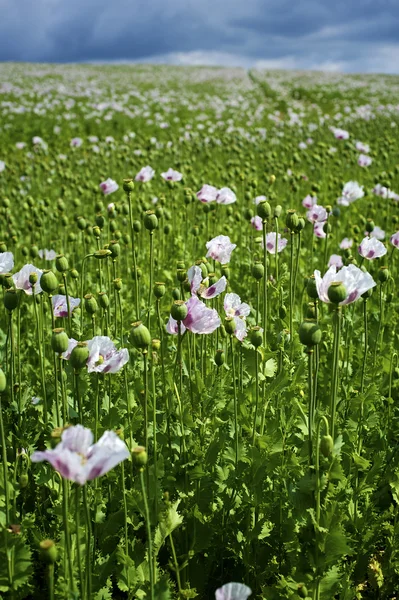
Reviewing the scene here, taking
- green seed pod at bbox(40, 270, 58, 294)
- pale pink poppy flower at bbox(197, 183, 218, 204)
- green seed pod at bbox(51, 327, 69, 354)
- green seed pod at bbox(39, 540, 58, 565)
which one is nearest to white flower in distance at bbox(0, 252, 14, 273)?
green seed pod at bbox(40, 270, 58, 294)

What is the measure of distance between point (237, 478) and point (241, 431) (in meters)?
0.28

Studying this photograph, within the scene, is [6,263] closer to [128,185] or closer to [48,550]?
[128,185]

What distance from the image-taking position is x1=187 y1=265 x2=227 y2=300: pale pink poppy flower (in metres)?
2.15

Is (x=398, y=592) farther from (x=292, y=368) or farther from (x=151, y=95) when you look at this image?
(x=151, y=95)

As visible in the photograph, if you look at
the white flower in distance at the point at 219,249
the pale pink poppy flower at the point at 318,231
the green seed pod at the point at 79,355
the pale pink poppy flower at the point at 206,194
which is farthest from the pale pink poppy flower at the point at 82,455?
the pale pink poppy flower at the point at 318,231

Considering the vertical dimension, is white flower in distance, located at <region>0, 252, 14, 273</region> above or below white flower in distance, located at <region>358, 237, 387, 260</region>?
above

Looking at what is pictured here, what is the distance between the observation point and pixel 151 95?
19656 millimetres

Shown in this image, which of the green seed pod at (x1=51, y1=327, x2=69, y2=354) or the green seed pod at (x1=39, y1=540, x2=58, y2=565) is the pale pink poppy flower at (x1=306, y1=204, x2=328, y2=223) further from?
the green seed pod at (x1=39, y1=540, x2=58, y2=565)

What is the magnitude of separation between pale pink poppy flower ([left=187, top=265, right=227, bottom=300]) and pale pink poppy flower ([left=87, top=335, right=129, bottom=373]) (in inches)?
17.0

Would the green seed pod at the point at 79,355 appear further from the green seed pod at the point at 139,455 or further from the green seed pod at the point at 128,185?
the green seed pod at the point at 128,185

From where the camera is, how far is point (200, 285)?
7.13ft

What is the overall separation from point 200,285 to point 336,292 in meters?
0.72

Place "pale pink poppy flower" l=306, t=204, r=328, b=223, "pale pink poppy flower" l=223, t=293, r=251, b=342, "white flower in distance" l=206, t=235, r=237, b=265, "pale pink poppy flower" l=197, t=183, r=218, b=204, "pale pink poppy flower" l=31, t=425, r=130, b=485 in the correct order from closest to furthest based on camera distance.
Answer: "pale pink poppy flower" l=31, t=425, r=130, b=485 → "pale pink poppy flower" l=223, t=293, r=251, b=342 → "white flower in distance" l=206, t=235, r=237, b=265 → "pale pink poppy flower" l=306, t=204, r=328, b=223 → "pale pink poppy flower" l=197, t=183, r=218, b=204

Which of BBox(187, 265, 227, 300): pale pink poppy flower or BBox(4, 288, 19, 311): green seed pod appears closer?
BBox(4, 288, 19, 311): green seed pod
